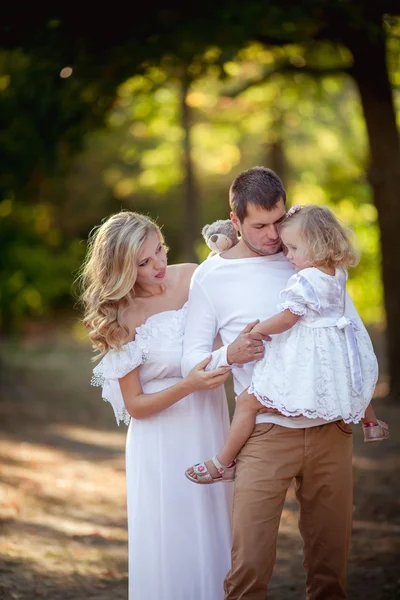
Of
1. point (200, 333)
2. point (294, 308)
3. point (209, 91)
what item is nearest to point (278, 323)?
point (294, 308)

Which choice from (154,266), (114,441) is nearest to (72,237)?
(114,441)

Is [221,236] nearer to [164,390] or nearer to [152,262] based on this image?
[152,262]

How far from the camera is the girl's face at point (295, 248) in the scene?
305 cm

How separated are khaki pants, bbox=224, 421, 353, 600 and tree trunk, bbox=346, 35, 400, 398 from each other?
574cm

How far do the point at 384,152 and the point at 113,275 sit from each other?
5.88 metres

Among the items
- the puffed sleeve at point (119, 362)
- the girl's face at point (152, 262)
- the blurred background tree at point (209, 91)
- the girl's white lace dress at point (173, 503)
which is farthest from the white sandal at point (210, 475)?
the blurred background tree at point (209, 91)

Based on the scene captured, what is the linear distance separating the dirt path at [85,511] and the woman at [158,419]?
4.42 feet

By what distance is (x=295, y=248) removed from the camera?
10.1 ft

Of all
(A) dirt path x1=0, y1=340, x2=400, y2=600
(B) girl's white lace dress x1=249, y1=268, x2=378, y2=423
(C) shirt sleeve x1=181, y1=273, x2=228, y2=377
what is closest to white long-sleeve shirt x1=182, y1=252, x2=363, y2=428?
(C) shirt sleeve x1=181, y1=273, x2=228, y2=377

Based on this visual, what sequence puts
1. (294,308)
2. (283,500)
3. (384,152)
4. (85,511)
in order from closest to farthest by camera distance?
(294,308), (283,500), (85,511), (384,152)

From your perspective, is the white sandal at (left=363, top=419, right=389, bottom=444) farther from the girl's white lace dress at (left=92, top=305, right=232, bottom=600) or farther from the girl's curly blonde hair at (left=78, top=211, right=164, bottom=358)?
the girl's curly blonde hair at (left=78, top=211, right=164, bottom=358)

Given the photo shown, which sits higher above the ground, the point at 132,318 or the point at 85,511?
the point at 132,318

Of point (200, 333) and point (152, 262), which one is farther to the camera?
point (152, 262)

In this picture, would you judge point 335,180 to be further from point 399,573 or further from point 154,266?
point 154,266
